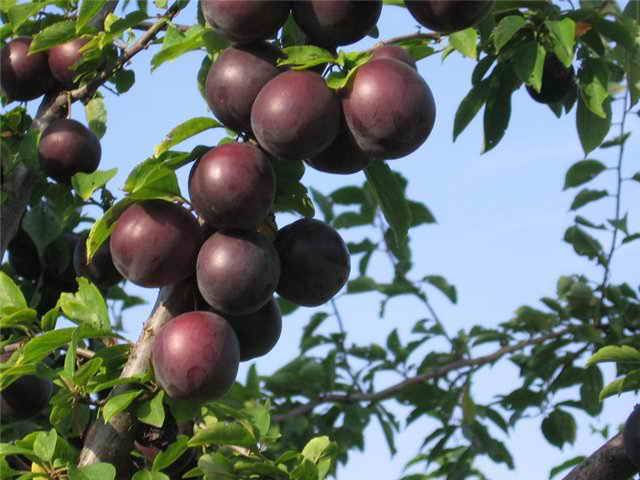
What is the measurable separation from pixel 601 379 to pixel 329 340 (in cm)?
125

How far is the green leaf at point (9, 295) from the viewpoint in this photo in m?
1.79

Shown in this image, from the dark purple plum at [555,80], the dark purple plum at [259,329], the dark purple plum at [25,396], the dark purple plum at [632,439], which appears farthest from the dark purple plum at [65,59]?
the dark purple plum at [632,439]

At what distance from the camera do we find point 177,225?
1578 mm

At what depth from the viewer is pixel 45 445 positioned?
156 centimetres

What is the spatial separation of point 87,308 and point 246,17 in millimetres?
587

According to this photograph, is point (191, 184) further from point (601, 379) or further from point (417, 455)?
point (417, 455)

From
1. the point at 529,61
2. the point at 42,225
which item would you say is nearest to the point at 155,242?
the point at 42,225

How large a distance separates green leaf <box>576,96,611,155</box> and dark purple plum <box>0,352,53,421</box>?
1.37 meters

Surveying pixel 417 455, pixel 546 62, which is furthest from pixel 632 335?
pixel 546 62

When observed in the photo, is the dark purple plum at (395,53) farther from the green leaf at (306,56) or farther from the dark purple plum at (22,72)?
the dark purple plum at (22,72)

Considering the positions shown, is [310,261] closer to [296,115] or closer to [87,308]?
[296,115]

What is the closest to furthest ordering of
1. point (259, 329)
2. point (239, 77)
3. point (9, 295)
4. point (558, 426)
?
point (239, 77) → point (259, 329) → point (9, 295) → point (558, 426)

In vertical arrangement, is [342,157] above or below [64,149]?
below

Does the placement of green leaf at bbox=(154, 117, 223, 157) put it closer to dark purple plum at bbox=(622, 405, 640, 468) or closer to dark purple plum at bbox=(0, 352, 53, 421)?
dark purple plum at bbox=(0, 352, 53, 421)
